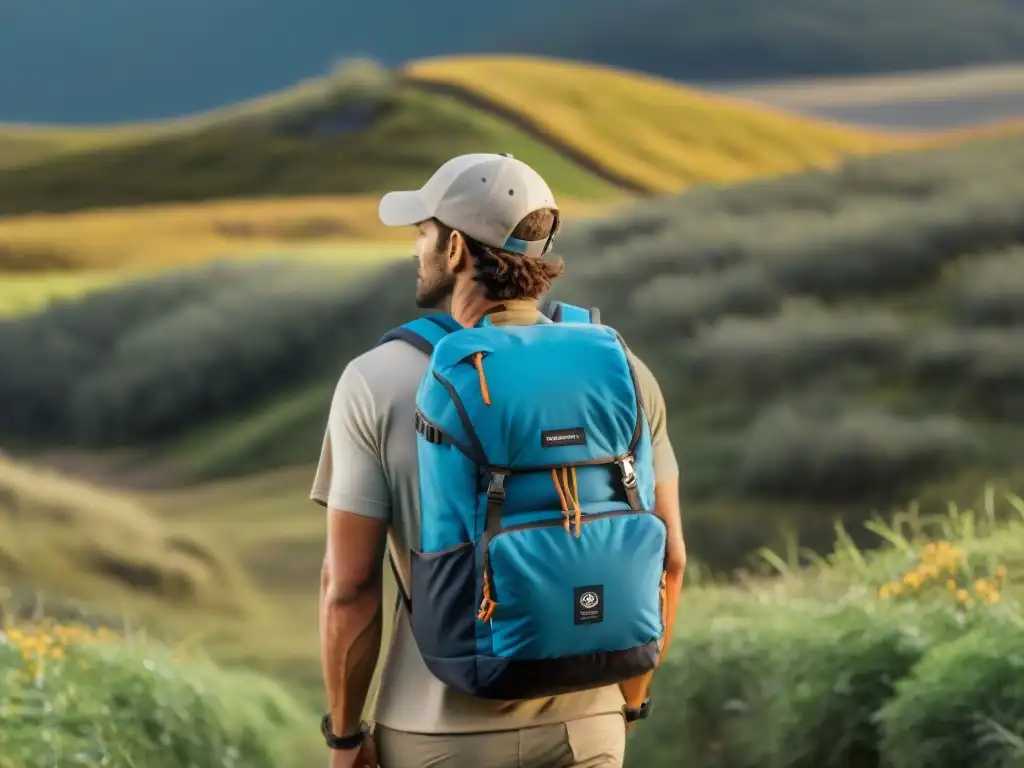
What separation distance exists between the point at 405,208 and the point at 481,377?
268 mm

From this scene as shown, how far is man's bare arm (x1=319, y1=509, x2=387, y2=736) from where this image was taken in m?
1.62

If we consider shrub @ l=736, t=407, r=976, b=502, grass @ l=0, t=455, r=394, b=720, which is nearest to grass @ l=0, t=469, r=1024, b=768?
grass @ l=0, t=455, r=394, b=720

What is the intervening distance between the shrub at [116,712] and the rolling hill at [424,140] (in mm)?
3967

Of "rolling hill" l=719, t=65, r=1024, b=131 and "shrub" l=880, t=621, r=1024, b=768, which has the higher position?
"rolling hill" l=719, t=65, r=1024, b=131

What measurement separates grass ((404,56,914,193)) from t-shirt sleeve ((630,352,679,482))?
5798mm

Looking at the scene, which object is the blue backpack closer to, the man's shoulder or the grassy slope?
the man's shoulder

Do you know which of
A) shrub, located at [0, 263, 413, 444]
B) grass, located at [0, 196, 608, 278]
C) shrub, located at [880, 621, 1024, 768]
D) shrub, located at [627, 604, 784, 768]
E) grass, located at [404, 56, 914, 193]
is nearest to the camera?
shrub, located at [880, 621, 1024, 768]

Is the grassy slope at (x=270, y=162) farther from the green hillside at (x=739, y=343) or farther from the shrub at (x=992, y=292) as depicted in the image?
the shrub at (x=992, y=292)

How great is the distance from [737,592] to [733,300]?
1987 millimetres

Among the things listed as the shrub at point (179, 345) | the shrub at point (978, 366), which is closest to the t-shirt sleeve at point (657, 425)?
the shrub at point (978, 366)

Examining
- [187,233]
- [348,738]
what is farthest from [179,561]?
[348,738]

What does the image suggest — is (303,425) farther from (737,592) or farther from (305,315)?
(737,592)

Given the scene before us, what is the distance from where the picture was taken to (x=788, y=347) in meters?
6.29

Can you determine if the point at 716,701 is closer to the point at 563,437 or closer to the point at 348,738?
the point at 348,738
